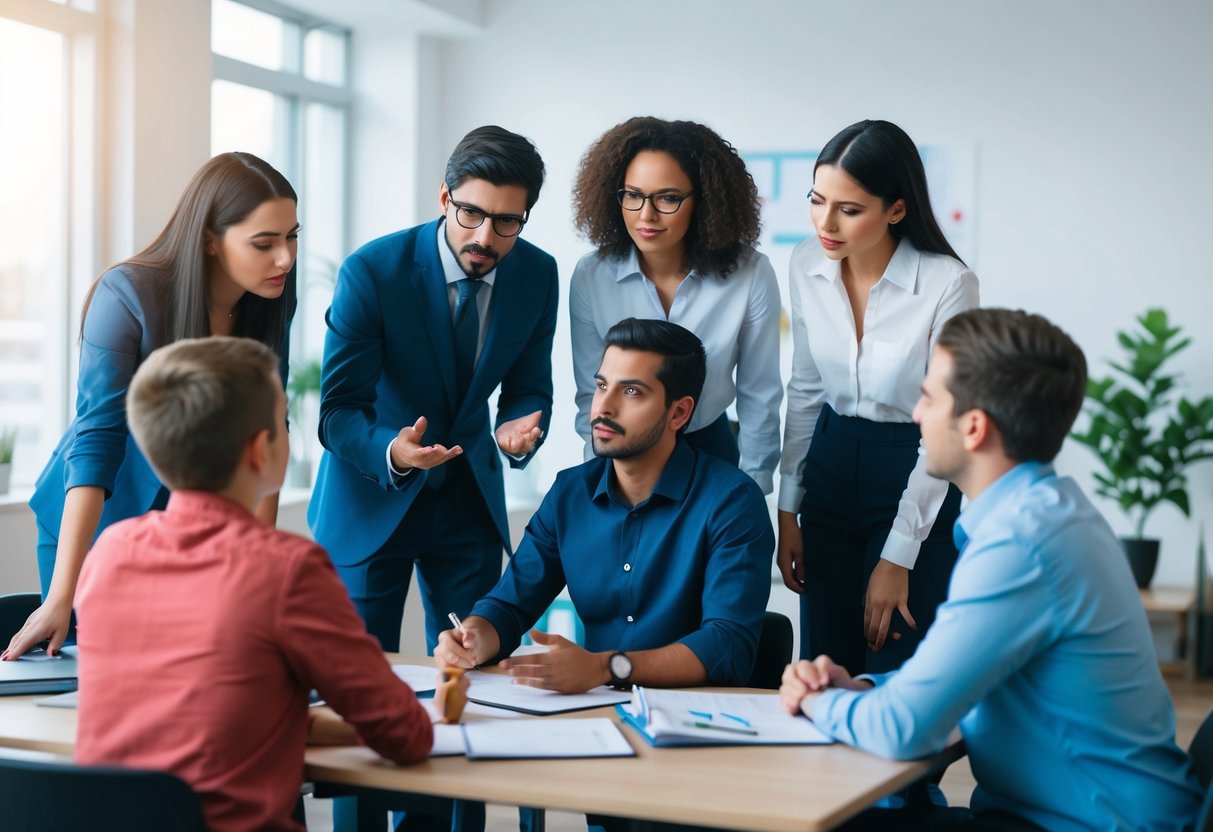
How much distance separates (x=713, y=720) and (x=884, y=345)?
1.09 meters

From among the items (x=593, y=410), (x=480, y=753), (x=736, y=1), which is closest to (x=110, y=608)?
(x=480, y=753)

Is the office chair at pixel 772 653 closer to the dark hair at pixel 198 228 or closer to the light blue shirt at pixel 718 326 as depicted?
the light blue shirt at pixel 718 326

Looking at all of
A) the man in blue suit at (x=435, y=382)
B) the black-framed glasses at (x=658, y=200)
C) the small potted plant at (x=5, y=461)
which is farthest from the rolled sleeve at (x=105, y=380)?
the small potted plant at (x=5, y=461)

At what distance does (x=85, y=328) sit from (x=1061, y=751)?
6.05 feet

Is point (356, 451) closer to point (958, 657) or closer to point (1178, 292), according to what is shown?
point (958, 657)

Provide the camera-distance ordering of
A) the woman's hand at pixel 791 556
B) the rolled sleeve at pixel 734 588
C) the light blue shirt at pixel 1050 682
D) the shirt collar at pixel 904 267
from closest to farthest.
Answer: the light blue shirt at pixel 1050 682 < the rolled sleeve at pixel 734 588 < the shirt collar at pixel 904 267 < the woman's hand at pixel 791 556

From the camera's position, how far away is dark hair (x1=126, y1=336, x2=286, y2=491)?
1.58 metres

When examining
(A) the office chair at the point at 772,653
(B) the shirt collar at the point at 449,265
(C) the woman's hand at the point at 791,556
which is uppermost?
(B) the shirt collar at the point at 449,265

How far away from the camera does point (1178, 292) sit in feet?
17.6

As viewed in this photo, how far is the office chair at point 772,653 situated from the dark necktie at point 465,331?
0.85 m

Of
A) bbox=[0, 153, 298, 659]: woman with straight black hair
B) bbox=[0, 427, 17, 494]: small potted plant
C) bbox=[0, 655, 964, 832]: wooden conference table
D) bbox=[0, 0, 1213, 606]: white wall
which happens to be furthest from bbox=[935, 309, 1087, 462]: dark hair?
bbox=[0, 0, 1213, 606]: white wall

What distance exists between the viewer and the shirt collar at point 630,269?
2.85 m

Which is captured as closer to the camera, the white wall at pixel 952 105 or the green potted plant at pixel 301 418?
the green potted plant at pixel 301 418

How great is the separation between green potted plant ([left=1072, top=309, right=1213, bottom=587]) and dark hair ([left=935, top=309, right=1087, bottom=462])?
381 centimetres
